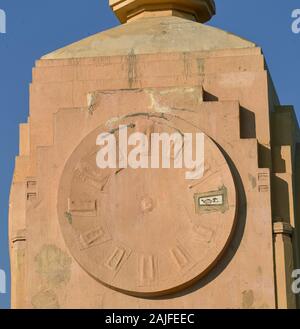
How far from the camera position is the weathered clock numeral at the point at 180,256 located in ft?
77.2

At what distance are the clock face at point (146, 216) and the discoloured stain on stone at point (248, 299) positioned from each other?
0.56 metres

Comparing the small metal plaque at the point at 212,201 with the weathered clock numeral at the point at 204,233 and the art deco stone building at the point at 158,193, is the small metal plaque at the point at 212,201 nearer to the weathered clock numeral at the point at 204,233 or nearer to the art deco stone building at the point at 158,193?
the art deco stone building at the point at 158,193

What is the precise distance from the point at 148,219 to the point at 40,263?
4.85 feet

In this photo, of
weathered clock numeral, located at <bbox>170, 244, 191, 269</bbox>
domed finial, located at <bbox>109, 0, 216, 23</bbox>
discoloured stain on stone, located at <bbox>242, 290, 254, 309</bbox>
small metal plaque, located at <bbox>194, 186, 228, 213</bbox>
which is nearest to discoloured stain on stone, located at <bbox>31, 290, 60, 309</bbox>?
weathered clock numeral, located at <bbox>170, 244, 191, 269</bbox>

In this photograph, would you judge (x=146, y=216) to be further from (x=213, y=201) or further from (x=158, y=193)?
(x=213, y=201)

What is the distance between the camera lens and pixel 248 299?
23.4 m

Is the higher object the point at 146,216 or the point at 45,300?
the point at 146,216

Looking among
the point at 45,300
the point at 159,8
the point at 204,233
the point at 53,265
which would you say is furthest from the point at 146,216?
the point at 159,8

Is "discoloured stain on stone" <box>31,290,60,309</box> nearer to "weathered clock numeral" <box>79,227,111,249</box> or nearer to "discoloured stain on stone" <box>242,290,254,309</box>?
"weathered clock numeral" <box>79,227,111,249</box>

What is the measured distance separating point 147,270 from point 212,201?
3.91 feet

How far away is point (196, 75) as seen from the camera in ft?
80.4

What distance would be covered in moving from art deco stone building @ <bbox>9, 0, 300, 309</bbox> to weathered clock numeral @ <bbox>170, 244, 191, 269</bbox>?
0.06ft
